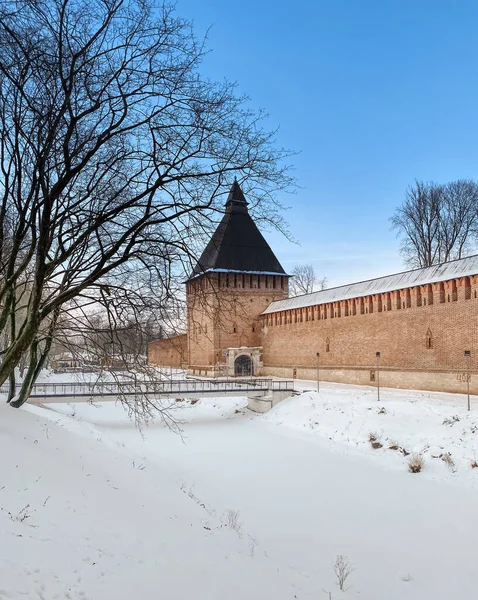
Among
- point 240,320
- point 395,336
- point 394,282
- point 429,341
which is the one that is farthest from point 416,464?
point 240,320

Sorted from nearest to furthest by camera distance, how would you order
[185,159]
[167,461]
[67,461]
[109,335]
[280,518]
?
[185,159] < [109,335] < [67,461] < [280,518] < [167,461]

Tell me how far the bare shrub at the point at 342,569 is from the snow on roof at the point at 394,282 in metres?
12.6

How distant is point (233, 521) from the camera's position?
7.66 m

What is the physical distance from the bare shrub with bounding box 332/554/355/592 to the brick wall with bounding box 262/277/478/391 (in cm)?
1108

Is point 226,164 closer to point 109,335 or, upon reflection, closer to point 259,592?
point 109,335

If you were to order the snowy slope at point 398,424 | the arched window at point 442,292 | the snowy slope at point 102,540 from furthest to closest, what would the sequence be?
the arched window at point 442,292
the snowy slope at point 398,424
the snowy slope at point 102,540

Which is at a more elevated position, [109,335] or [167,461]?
[109,335]

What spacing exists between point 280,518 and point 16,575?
6.17 metres

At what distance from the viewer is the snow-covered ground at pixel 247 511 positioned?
163 inches

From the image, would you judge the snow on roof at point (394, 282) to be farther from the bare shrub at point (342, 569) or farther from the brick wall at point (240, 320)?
the bare shrub at point (342, 569)

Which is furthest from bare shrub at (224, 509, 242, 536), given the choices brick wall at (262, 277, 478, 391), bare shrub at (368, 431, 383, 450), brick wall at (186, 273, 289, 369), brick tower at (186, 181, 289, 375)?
brick wall at (186, 273, 289, 369)

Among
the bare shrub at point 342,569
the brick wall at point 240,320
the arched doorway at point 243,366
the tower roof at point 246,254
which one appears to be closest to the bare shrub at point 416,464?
the bare shrub at point 342,569

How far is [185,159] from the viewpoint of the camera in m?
5.56

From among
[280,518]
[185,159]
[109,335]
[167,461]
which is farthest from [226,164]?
[167,461]
